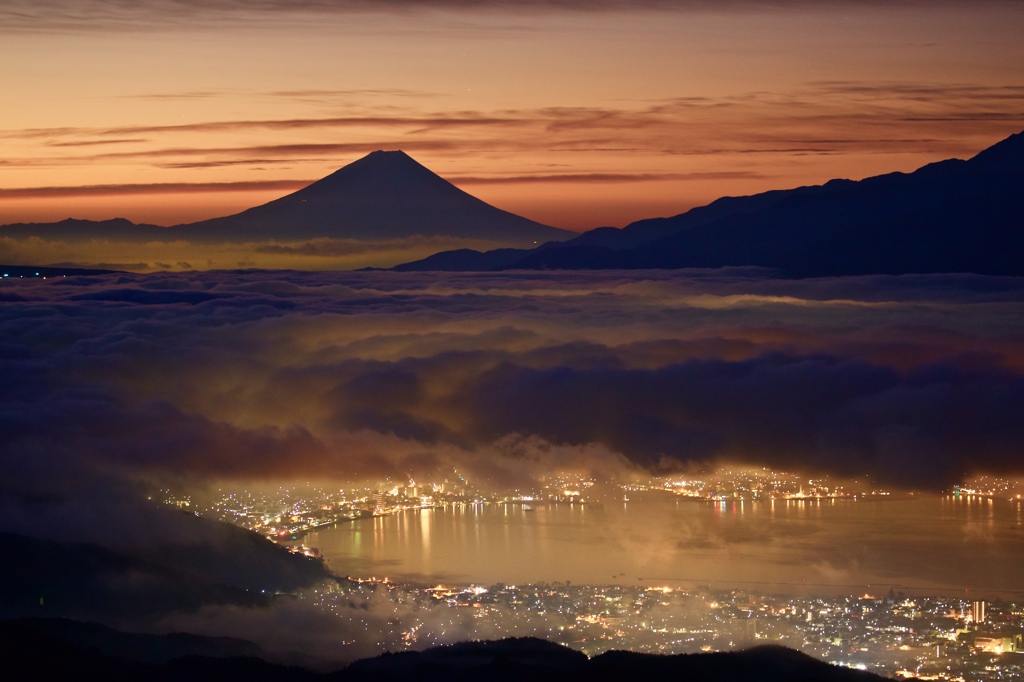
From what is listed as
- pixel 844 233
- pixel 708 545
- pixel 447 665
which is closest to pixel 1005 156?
pixel 844 233

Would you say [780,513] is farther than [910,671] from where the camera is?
Yes

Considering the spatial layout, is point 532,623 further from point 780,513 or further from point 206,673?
point 780,513

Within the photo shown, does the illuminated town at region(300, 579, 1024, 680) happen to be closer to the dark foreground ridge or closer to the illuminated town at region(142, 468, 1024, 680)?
the illuminated town at region(142, 468, 1024, 680)

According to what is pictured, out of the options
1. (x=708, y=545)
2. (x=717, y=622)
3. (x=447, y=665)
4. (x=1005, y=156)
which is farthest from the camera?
(x=1005, y=156)

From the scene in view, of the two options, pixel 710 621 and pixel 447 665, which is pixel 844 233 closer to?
pixel 710 621

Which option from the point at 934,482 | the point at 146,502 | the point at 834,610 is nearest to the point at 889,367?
the point at 934,482

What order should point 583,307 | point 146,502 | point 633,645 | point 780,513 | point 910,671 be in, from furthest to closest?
point 583,307 < point 780,513 < point 146,502 < point 633,645 < point 910,671
